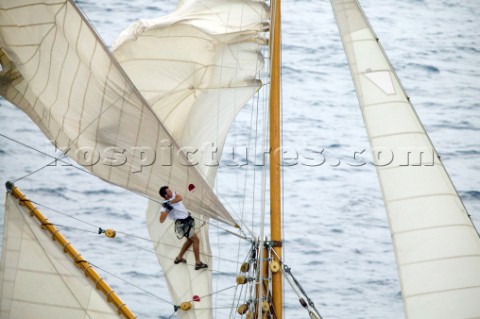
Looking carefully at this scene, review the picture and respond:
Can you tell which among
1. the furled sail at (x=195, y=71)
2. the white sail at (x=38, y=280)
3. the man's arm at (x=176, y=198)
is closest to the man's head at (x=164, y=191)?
the man's arm at (x=176, y=198)

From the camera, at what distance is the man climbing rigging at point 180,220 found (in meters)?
13.4

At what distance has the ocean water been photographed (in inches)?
786

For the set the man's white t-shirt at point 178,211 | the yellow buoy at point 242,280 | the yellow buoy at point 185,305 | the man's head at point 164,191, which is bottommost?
the yellow buoy at point 185,305

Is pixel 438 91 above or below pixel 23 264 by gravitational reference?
above

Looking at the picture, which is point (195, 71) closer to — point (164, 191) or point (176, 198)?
point (176, 198)

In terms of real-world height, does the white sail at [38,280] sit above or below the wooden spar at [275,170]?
below

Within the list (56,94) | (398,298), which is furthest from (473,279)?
(398,298)

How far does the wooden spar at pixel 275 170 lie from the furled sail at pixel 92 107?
0.56 meters

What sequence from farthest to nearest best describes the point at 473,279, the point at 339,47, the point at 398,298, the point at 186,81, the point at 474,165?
the point at 339,47 < the point at 474,165 < the point at 398,298 < the point at 186,81 < the point at 473,279

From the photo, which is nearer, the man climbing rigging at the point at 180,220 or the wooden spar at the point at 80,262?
the man climbing rigging at the point at 180,220

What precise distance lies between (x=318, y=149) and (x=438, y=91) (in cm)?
432

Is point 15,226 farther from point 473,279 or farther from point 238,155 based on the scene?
point 238,155

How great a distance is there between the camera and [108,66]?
13.0 meters

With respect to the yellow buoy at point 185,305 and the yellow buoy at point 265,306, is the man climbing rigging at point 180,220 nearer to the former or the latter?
the yellow buoy at point 185,305
